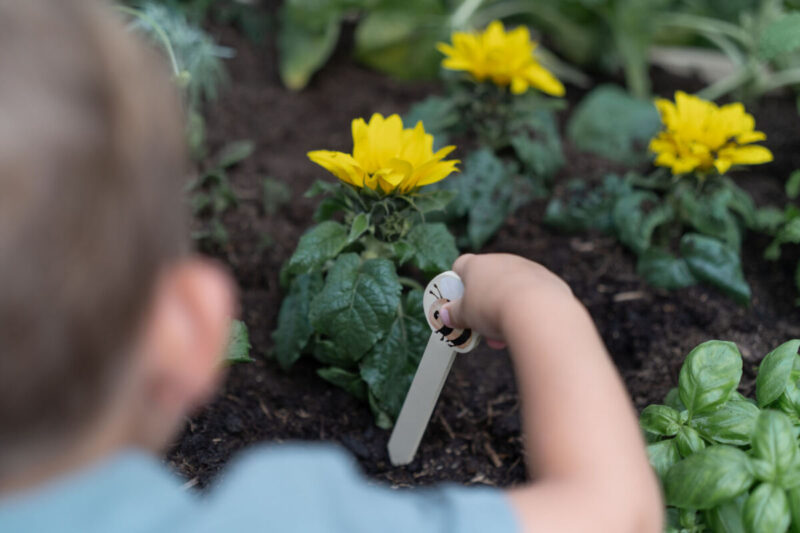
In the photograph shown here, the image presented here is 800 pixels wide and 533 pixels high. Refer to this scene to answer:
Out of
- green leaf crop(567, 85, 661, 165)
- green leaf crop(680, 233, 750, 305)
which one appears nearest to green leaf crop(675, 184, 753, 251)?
green leaf crop(680, 233, 750, 305)

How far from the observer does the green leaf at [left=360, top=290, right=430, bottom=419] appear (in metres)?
1.56

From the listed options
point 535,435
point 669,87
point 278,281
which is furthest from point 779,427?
point 669,87

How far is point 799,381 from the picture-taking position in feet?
4.18

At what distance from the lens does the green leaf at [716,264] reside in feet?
6.31

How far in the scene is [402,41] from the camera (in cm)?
294

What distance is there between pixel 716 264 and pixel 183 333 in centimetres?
157

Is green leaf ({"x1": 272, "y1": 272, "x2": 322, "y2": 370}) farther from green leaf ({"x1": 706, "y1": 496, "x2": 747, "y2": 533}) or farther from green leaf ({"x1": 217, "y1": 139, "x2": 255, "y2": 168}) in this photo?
green leaf ({"x1": 706, "y1": 496, "x2": 747, "y2": 533})

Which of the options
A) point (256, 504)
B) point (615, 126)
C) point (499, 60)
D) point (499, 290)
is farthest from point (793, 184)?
point (256, 504)

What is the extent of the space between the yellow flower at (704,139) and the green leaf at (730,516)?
906 millimetres

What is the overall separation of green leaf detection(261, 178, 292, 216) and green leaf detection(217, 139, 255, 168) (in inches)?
4.7

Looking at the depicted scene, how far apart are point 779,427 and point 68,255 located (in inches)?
35.7

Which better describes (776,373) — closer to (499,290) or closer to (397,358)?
(499,290)

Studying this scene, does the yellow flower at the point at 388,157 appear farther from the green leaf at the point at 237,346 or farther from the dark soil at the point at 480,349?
the dark soil at the point at 480,349

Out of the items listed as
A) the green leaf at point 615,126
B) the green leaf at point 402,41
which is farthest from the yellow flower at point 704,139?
the green leaf at point 402,41
